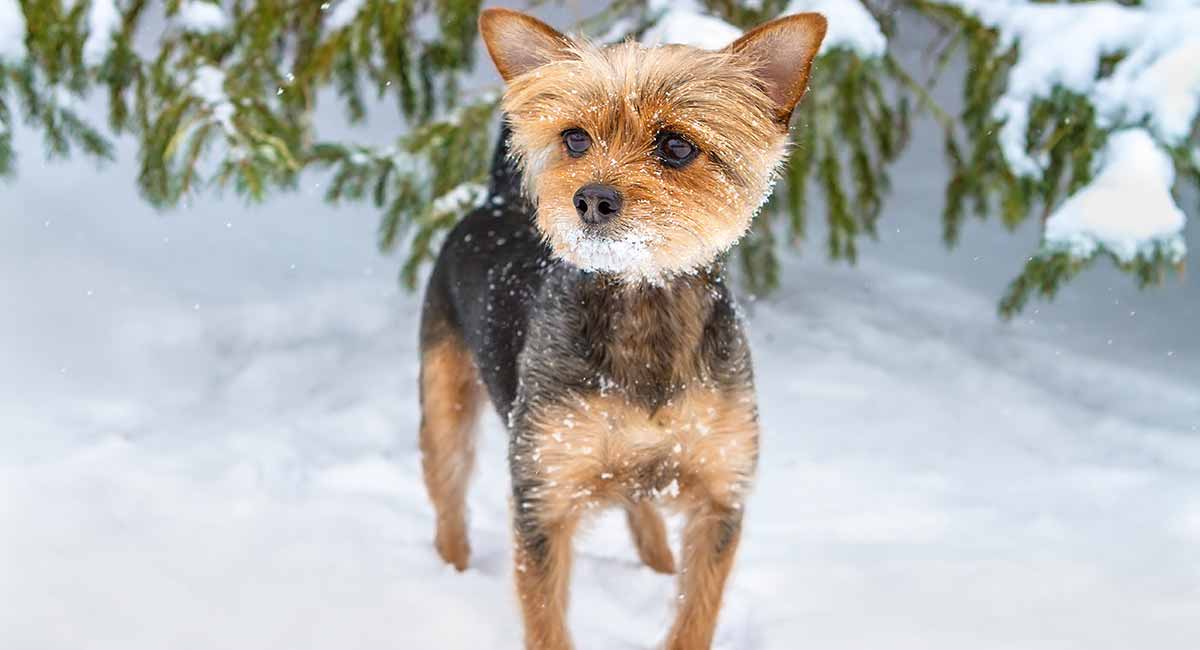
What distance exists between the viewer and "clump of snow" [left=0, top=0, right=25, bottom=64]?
5.08 m

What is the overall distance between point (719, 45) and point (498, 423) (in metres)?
2.28

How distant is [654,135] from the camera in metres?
2.73

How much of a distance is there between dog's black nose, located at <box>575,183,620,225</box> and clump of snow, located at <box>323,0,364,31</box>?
346 centimetres

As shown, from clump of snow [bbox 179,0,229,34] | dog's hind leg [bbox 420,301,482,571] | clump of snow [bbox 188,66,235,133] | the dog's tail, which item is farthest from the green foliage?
clump of snow [bbox 179,0,229,34]

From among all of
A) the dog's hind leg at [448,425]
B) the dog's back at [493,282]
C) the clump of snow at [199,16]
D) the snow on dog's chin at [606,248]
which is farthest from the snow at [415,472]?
the clump of snow at [199,16]

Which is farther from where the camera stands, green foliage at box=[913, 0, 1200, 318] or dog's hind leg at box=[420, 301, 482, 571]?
green foliage at box=[913, 0, 1200, 318]

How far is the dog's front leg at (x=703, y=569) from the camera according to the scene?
327 centimetres

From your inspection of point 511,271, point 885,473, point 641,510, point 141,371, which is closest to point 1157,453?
point 885,473

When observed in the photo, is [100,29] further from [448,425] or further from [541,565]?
[541,565]

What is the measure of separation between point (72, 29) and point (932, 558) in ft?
15.6

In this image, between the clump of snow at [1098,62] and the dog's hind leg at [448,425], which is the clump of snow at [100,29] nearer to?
the dog's hind leg at [448,425]

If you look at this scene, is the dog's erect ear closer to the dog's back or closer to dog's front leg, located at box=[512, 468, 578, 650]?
the dog's back

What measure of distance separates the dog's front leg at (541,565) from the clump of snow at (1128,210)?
8.90ft

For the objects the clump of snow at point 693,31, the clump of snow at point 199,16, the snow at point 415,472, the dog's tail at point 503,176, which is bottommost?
the snow at point 415,472
